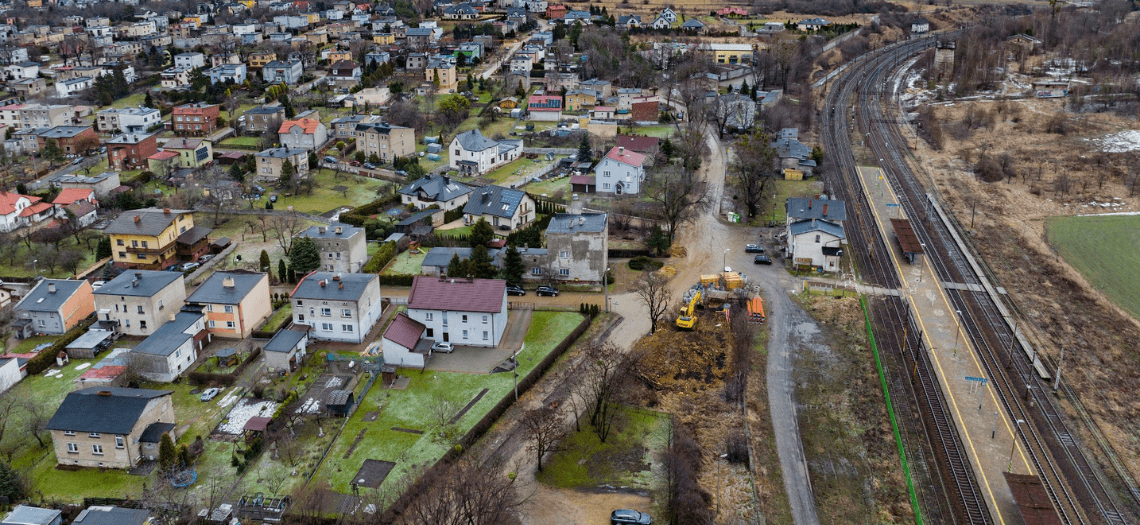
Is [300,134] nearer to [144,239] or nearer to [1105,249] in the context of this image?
[144,239]

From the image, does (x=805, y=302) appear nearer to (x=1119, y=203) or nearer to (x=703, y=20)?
(x=1119, y=203)

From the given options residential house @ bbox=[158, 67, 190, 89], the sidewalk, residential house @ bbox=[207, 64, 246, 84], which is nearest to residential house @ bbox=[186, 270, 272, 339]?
the sidewalk

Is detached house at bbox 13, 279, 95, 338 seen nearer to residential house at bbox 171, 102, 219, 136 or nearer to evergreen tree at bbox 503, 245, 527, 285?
evergreen tree at bbox 503, 245, 527, 285

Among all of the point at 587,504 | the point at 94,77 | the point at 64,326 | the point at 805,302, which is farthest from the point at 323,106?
the point at 587,504

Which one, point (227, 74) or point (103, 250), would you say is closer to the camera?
point (103, 250)

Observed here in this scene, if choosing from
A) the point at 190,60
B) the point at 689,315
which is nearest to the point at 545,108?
the point at 689,315
